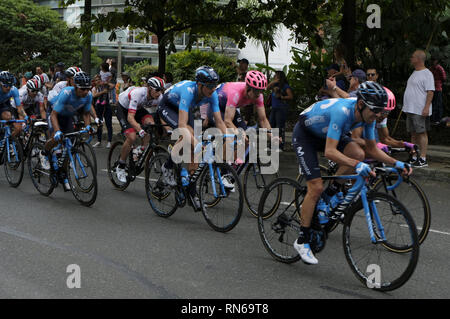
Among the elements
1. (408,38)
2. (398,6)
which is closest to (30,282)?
(398,6)

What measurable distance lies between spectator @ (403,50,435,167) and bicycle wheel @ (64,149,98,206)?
6.23 metres

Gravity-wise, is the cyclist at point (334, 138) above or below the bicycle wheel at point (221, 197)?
above

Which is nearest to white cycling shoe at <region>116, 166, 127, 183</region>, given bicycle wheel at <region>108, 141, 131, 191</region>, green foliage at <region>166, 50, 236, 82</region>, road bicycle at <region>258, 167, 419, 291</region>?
bicycle wheel at <region>108, 141, 131, 191</region>

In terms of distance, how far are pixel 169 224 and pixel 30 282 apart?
263 cm

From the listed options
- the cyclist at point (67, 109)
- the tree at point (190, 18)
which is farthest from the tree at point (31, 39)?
the cyclist at point (67, 109)

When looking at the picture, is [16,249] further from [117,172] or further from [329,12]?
[329,12]

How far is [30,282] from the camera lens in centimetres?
533

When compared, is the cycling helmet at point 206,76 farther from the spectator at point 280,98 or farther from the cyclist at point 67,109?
the spectator at point 280,98

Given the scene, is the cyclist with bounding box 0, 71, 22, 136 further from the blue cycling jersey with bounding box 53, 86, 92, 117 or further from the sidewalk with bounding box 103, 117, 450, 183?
the sidewalk with bounding box 103, 117, 450, 183

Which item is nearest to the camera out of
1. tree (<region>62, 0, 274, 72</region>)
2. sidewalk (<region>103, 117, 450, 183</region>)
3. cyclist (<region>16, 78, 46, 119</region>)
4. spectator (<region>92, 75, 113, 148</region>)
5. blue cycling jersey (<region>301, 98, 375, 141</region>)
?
blue cycling jersey (<region>301, 98, 375, 141</region>)

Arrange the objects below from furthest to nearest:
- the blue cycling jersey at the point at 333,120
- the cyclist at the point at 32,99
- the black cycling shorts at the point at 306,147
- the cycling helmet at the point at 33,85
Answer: the cyclist at the point at 32,99, the cycling helmet at the point at 33,85, the black cycling shorts at the point at 306,147, the blue cycling jersey at the point at 333,120

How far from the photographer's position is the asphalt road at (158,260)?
5.20 metres

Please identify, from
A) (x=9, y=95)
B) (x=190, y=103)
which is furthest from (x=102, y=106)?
(x=190, y=103)

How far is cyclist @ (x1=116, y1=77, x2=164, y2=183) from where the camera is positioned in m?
9.41
